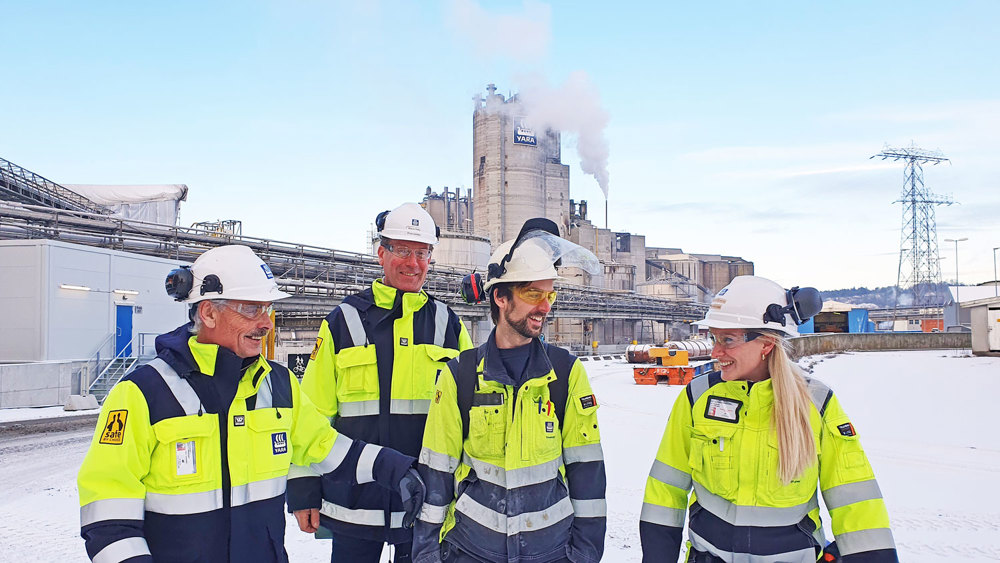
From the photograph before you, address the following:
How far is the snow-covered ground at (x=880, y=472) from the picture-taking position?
5.62 metres

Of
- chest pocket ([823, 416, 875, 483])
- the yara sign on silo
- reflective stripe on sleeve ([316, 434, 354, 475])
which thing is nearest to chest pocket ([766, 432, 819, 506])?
chest pocket ([823, 416, 875, 483])

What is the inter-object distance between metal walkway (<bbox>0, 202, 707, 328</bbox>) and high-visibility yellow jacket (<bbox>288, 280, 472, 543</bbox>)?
8648 millimetres

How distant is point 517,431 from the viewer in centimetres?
279

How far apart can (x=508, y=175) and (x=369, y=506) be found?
167 ft

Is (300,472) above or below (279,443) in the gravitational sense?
below

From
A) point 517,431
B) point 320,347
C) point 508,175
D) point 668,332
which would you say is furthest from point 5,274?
point 668,332

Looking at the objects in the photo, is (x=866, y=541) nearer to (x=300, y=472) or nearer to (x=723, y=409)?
(x=723, y=409)

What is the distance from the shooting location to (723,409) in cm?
277

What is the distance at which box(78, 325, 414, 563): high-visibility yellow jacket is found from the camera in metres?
2.37

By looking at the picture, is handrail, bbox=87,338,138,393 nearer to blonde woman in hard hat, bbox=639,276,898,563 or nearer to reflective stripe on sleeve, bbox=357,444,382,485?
reflective stripe on sleeve, bbox=357,444,382,485

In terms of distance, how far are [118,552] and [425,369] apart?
5.65 ft

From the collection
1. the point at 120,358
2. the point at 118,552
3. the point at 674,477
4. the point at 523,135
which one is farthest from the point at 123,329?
the point at 523,135

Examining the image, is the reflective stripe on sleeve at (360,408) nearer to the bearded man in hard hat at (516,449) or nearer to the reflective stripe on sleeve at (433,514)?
the bearded man in hard hat at (516,449)

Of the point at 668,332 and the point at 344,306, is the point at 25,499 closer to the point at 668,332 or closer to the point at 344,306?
the point at 344,306
